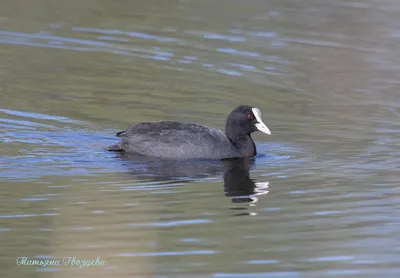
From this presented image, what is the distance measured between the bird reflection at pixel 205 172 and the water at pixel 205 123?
1.3 inches

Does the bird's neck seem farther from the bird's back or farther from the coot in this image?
the bird's back

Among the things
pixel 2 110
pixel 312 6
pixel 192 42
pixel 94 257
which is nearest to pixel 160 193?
pixel 94 257

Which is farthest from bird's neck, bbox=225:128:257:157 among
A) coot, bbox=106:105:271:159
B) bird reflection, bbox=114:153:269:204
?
bird reflection, bbox=114:153:269:204

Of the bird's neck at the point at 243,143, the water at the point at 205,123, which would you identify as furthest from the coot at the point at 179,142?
the water at the point at 205,123

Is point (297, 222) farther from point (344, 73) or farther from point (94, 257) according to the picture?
point (344, 73)

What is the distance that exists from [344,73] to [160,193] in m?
7.28

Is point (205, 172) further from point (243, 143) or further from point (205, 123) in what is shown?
point (205, 123)

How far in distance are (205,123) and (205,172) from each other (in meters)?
2.37

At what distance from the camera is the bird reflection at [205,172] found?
1008 cm

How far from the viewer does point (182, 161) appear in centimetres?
1156

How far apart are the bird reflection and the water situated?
0.11 ft

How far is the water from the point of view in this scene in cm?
781

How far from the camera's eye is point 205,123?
1329cm

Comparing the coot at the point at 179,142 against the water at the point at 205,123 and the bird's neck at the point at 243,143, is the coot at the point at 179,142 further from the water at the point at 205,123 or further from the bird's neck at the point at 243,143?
the water at the point at 205,123
